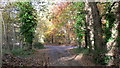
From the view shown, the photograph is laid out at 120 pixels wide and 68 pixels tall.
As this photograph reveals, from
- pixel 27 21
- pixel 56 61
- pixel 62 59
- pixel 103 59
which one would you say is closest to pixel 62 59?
pixel 62 59

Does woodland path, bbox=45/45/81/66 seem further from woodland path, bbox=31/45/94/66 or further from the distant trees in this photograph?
the distant trees

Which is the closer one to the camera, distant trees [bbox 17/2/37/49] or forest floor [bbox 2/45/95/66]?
forest floor [bbox 2/45/95/66]

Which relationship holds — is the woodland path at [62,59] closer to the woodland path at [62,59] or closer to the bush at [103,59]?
the woodland path at [62,59]

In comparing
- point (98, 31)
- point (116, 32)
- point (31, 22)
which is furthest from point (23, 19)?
point (116, 32)

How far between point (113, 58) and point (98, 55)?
3.50 feet

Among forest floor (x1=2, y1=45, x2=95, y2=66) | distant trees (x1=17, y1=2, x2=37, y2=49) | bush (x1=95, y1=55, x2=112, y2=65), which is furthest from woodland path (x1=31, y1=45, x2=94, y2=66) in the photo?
distant trees (x1=17, y1=2, x2=37, y2=49)

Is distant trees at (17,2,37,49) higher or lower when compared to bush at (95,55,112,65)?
higher

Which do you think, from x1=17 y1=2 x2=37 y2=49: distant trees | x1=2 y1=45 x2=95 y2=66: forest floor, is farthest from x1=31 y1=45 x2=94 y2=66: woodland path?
x1=17 y1=2 x2=37 y2=49: distant trees

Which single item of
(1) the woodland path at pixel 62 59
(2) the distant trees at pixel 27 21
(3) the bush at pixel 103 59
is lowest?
(1) the woodland path at pixel 62 59

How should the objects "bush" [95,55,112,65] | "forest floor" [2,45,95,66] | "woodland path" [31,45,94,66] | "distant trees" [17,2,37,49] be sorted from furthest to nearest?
"distant trees" [17,2,37,49] < "woodland path" [31,45,94,66] < "forest floor" [2,45,95,66] < "bush" [95,55,112,65]

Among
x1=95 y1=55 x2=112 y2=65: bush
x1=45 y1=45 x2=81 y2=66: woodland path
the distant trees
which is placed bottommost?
x1=45 y1=45 x2=81 y2=66: woodland path

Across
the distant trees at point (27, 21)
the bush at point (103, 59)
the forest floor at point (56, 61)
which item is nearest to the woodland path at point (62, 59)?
the forest floor at point (56, 61)

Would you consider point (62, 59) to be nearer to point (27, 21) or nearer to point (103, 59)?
point (103, 59)

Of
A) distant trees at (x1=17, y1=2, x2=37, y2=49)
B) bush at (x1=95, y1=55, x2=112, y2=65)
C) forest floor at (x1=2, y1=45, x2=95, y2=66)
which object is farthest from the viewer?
distant trees at (x1=17, y1=2, x2=37, y2=49)
